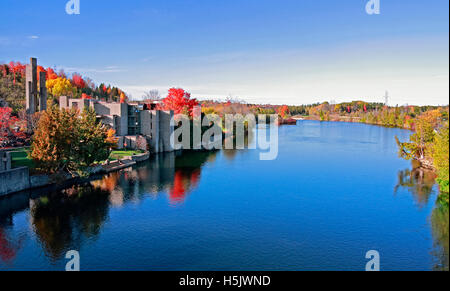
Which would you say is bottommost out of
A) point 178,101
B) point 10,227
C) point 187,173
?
point 10,227

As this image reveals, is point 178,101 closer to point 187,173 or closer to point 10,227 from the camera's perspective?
point 187,173

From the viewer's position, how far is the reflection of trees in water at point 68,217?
17719mm

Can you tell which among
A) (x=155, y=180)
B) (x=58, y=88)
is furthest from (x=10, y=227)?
(x=58, y=88)

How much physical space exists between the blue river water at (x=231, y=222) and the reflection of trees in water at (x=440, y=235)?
0.08m

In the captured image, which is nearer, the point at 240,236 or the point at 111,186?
the point at 240,236

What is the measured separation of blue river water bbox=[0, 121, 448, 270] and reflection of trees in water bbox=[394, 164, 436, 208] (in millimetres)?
86

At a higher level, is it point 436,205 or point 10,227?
point 436,205

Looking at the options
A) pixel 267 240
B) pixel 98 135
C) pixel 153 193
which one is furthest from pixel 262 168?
pixel 267 240

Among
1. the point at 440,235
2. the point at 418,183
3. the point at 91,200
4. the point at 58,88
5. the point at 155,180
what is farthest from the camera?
the point at 58,88

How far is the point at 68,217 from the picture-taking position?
69.6 ft

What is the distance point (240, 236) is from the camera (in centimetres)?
1900

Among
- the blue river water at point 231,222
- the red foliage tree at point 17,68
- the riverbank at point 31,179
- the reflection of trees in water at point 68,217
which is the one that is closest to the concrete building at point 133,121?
the riverbank at point 31,179
